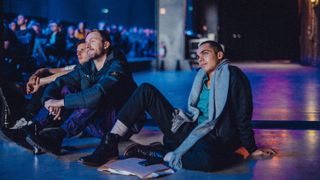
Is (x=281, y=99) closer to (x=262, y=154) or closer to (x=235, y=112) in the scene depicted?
(x=262, y=154)

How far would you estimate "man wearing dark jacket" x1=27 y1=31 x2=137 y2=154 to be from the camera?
4293 millimetres

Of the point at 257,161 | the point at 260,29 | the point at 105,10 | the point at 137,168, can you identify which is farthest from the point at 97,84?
the point at 260,29

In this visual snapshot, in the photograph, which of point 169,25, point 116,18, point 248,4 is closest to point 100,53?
point 169,25

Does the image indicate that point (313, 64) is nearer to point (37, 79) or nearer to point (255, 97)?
point (255, 97)

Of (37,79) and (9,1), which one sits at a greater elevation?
(9,1)


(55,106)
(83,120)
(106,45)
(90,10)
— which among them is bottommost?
(83,120)

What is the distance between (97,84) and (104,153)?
0.64 m

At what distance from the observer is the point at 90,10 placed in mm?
24469

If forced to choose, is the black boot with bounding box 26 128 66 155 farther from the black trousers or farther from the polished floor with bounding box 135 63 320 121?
the polished floor with bounding box 135 63 320 121

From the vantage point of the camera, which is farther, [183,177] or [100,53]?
[100,53]

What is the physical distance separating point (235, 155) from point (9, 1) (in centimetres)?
1466

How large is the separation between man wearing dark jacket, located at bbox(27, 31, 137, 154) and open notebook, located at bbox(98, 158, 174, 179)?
23.3 inches

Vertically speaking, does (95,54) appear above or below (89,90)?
above

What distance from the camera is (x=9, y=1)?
56.8 ft
